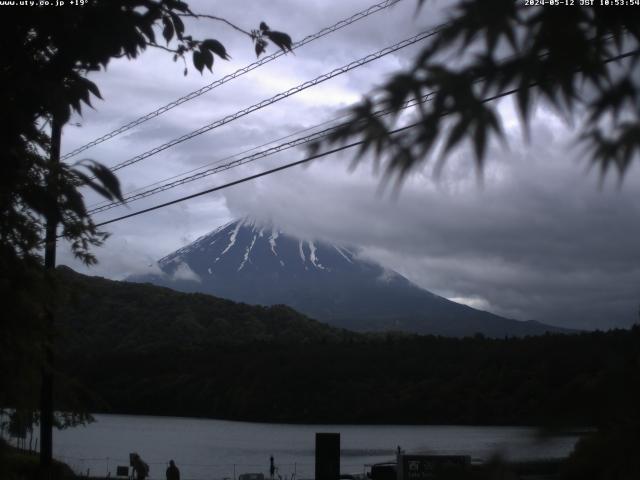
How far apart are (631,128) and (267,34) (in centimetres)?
337

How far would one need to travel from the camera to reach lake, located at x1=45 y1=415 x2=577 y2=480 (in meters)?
48.9

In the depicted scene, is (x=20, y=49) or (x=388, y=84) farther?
(x=20, y=49)

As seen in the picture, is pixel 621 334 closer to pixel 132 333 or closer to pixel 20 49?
Answer: pixel 20 49

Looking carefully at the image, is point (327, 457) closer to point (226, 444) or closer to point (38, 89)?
point (38, 89)

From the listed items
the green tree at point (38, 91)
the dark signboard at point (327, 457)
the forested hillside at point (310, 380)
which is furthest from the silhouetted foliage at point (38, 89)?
the forested hillside at point (310, 380)

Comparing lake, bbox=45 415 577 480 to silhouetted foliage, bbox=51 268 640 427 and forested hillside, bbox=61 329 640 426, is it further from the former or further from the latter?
silhouetted foliage, bbox=51 268 640 427

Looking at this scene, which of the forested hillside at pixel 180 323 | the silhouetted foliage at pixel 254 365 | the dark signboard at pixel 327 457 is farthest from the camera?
the forested hillside at pixel 180 323

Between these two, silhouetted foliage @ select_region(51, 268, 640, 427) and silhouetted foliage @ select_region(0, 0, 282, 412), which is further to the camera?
silhouetted foliage @ select_region(51, 268, 640, 427)

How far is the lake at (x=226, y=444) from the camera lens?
4888 cm

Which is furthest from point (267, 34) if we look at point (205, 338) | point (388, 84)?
point (205, 338)

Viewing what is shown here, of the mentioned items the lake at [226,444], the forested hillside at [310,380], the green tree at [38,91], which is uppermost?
the green tree at [38,91]

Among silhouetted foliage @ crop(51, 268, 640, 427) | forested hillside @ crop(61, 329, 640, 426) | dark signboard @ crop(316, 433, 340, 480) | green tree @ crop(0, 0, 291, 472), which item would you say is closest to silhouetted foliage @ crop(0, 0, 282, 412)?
green tree @ crop(0, 0, 291, 472)

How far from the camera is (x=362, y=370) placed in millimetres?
65062

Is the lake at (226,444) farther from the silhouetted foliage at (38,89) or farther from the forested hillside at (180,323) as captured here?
the silhouetted foliage at (38,89)
